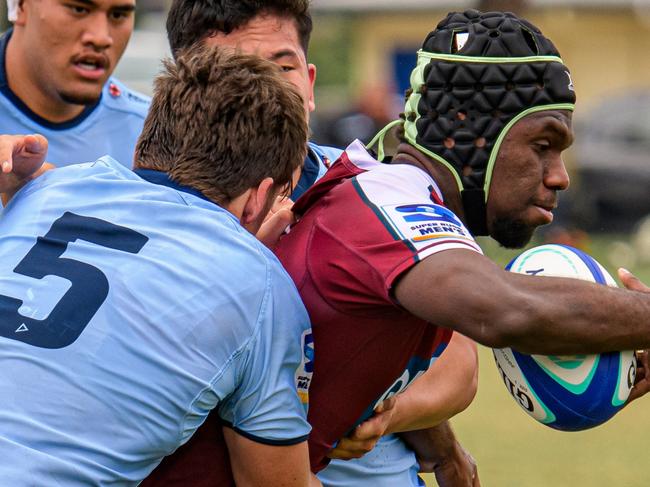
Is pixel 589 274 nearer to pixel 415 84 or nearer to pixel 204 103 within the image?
pixel 415 84

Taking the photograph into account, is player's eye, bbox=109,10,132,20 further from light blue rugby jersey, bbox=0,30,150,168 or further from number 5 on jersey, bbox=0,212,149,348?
number 5 on jersey, bbox=0,212,149,348

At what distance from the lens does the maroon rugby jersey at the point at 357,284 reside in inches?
133

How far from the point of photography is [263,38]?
4.78 m

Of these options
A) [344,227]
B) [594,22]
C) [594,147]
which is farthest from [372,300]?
[594,22]

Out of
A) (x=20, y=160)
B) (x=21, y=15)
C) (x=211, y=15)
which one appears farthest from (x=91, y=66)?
(x=20, y=160)

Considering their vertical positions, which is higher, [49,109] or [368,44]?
[49,109]

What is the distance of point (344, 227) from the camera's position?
3508 millimetres

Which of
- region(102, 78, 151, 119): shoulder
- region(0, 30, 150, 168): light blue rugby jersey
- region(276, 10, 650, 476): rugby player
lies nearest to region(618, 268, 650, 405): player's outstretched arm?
region(276, 10, 650, 476): rugby player

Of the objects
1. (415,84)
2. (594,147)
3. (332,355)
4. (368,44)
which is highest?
(415,84)

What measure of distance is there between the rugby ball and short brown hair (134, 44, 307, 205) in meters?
0.88

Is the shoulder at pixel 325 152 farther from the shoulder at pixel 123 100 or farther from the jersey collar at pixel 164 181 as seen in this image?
the shoulder at pixel 123 100

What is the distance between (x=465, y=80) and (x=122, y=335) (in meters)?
1.40

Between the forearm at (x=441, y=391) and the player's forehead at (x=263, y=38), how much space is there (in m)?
1.35

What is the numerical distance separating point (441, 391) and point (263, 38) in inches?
62.8
